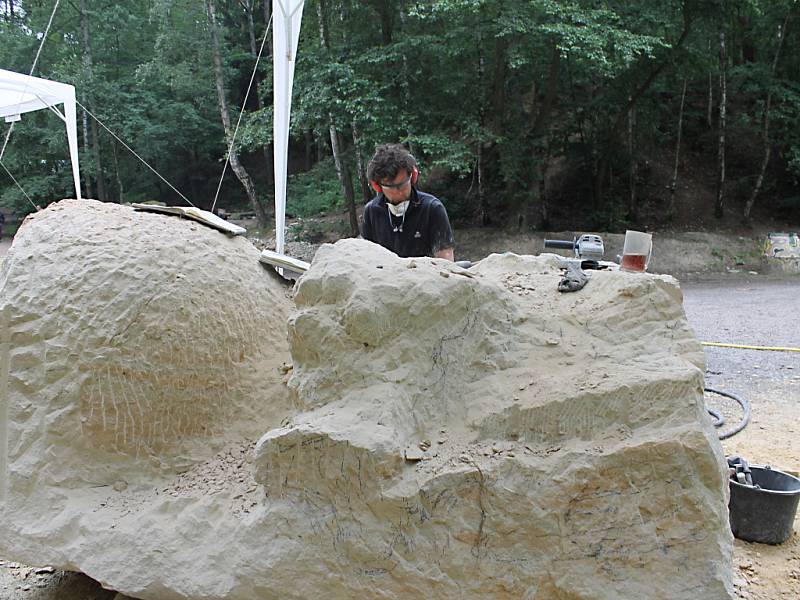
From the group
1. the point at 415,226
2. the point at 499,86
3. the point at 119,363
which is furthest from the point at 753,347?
the point at 499,86

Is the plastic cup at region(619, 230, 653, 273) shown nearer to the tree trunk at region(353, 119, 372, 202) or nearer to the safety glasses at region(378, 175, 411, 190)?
the safety glasses at region(378, 175, 411, 190)

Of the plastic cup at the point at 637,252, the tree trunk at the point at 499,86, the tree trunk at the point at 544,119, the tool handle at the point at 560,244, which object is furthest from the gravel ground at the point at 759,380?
the tree trunk at the point at 499,86

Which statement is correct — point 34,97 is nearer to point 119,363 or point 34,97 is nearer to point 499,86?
Result: point 499,86

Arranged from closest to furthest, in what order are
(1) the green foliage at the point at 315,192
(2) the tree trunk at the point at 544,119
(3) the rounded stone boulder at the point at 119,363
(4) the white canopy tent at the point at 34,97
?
(3) the rounded stone boulder at the point at 119,363, (4) the white canopy tent at the point at 34,97, (2) the tree trunk at the point at 544,119, (1) the green foliage at the point at 315,192

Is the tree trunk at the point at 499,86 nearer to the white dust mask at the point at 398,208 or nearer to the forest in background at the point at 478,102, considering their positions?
the forest in background at the point at 478,102

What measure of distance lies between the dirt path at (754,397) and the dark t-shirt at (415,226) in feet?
5.67

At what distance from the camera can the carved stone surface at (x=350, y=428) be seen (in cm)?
170

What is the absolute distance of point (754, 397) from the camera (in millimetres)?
4594

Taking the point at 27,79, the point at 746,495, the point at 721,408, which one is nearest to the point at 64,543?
the point at 746,495

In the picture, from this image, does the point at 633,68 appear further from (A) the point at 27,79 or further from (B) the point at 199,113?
(B) the point at 199,113

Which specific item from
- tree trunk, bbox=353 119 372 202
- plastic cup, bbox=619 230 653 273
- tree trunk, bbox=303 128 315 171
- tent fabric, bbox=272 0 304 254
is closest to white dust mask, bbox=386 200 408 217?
plastic cup, bbox=619 230 653 273

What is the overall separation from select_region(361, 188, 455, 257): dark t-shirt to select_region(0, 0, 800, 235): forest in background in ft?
20.5

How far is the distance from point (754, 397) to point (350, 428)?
12.5 feet

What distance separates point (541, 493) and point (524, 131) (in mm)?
9149
